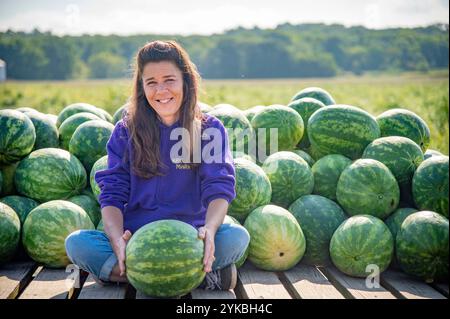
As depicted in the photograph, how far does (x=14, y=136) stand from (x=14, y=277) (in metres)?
1.30

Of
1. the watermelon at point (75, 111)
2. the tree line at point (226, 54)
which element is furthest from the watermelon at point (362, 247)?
the tree line at point (226, 54)

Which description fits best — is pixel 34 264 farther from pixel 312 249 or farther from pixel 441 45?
pixel 441 45

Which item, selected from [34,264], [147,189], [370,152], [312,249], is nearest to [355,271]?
[312,249]

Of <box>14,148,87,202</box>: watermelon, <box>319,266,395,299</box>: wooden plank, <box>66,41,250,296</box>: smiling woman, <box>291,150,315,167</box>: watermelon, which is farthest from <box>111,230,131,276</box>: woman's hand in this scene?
<box>291,150,315,167</box>: watermelon

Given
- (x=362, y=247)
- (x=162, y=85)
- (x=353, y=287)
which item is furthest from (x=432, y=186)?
(x=162, y=85)

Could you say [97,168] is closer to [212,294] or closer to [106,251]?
[106,251]

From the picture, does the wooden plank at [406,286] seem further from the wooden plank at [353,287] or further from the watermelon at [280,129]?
the watermelon at [280,129]

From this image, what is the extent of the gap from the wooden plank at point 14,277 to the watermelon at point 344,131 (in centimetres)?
271

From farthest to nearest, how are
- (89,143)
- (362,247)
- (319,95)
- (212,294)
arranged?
(319,95)
(89,143)
(362,247)
(212,294)

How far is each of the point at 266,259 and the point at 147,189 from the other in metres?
1.03

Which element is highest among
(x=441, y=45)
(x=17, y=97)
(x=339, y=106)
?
(x=441, y=45)

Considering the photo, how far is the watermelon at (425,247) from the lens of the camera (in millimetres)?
3281

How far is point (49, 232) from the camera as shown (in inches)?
137
